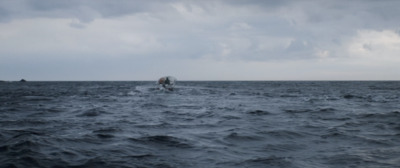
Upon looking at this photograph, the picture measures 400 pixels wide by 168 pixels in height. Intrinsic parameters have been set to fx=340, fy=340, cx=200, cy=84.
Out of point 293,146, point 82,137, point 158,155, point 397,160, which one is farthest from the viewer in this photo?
point 82,137

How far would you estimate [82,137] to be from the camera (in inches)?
503

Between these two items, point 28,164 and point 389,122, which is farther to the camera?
point 389,122

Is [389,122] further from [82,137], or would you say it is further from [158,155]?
[82,137]

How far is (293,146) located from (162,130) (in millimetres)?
5976

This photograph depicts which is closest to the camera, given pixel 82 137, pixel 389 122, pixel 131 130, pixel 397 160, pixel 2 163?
pixel 2 163

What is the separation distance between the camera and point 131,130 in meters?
15.0

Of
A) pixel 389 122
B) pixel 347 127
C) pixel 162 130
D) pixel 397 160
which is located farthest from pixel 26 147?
pixel 389 122

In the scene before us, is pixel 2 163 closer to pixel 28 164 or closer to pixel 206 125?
pixel 28 164

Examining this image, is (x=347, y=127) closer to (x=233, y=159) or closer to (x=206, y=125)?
(x=206, y=125)

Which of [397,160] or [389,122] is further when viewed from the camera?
[389,122]

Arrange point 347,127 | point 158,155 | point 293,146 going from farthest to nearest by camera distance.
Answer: point 347,127, point 293,146, point 158,155

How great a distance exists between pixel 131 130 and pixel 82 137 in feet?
8.64

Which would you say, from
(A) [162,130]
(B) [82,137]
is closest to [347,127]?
(A) [162,130]

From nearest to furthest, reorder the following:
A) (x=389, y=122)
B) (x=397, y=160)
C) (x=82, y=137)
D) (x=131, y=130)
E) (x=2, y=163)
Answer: (x=2, y=163), (x=397, y=160), (x=82, y=137), (x=131, y=130), (x=389, y=122)
